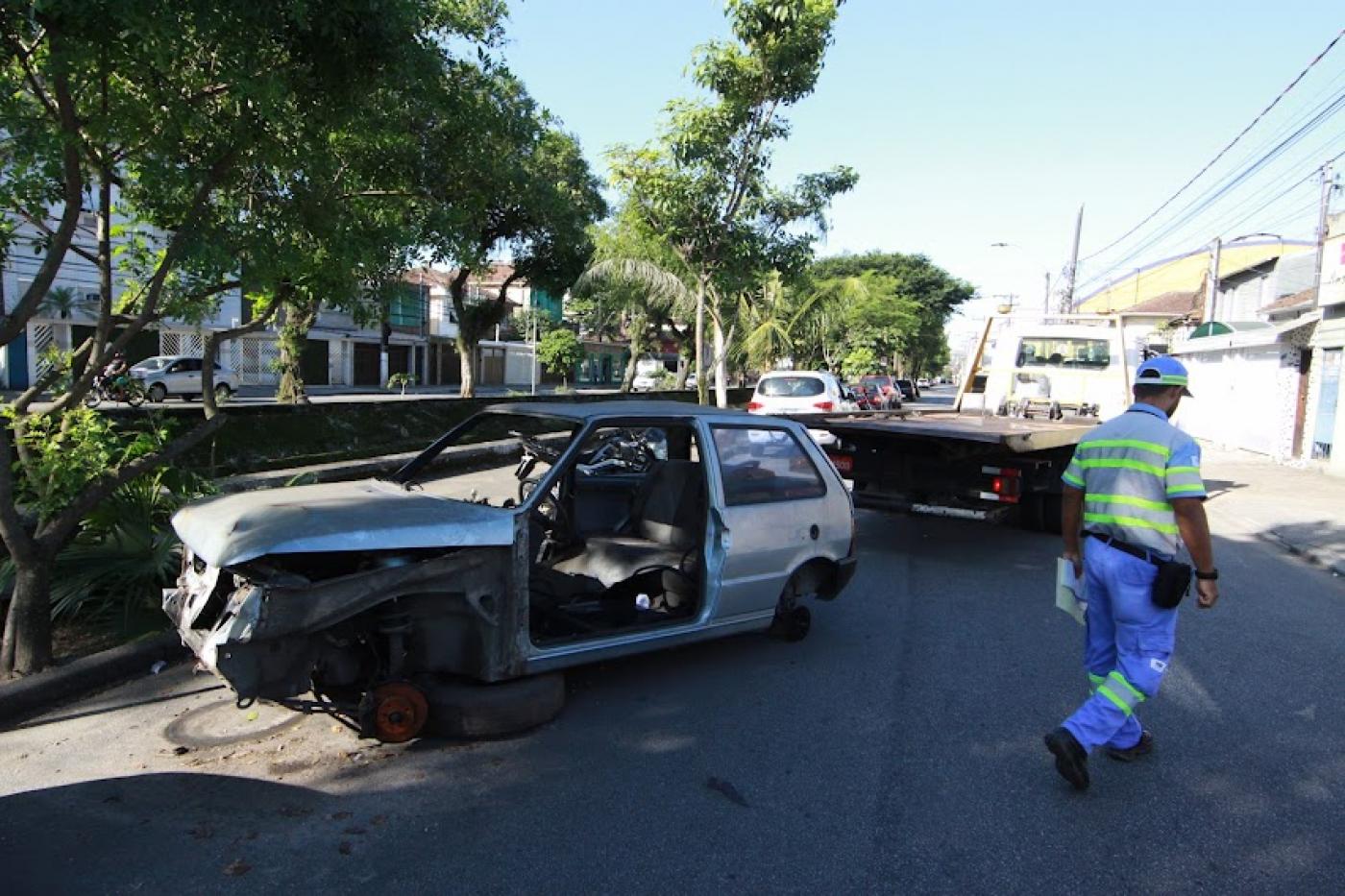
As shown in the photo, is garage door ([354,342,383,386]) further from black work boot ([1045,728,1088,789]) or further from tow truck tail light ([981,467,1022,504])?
black work boot ([1045,728,1088,789])

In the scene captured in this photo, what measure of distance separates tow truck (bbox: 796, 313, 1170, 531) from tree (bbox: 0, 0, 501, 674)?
4.12 metres

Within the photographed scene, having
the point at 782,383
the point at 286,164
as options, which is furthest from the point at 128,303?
the point at 782,383

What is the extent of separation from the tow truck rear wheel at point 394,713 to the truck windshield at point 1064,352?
442 inches

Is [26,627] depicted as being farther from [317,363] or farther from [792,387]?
[317,363]

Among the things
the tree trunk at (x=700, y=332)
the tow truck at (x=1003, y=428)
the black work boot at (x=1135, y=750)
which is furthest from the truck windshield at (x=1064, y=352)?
the black work boot at (x=1135, y=750)

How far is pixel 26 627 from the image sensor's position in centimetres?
434

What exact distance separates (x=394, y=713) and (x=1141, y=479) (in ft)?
10.5

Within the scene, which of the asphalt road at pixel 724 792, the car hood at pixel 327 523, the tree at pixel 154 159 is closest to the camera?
the asphalt road at pixel 724 792

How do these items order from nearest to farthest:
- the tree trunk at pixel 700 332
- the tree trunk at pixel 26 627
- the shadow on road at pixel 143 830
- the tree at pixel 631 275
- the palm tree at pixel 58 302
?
the shadow on road at pixel 143 830, the tree trunk at pixel 26 627, the palm tree at pixel 58 302, the tree trunk at pixel 700 332, the tree at pixel 631 275

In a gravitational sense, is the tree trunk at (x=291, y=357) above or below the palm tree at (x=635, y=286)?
below

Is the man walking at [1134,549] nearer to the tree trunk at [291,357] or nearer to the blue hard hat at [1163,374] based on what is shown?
the blue hard hat at [1163,374]

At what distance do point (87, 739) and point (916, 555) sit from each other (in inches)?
265

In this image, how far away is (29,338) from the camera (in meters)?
28.4

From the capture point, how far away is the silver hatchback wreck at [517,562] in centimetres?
344
